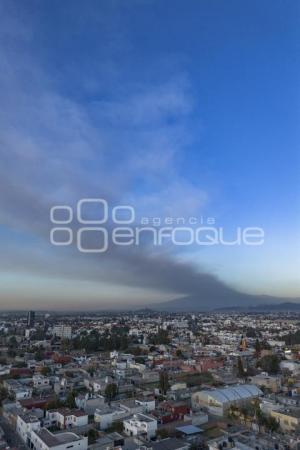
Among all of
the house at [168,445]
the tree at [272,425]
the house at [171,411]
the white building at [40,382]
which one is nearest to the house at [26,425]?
the house at [168,445]

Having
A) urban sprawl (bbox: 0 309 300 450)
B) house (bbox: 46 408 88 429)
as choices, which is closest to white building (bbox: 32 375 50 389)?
urban sprawl (bbox: 0 309 300 450)

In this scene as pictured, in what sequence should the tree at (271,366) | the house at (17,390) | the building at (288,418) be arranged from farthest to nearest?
the tree at (271,366), the house at (17,390), the building at (288,418)

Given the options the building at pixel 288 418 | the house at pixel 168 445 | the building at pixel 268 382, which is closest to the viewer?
the house at pixel 168 445

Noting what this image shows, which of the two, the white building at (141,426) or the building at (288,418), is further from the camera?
the building at (288,418)

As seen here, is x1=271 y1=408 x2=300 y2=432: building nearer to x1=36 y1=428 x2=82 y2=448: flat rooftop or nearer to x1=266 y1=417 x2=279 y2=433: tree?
x1=266 y1=417 x2=279 y2=433: tree

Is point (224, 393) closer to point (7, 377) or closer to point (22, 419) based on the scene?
point (22, 419)

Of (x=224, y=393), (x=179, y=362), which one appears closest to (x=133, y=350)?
(x=179, y=362)

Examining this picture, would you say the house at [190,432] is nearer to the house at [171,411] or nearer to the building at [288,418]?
the house at [171,411]
